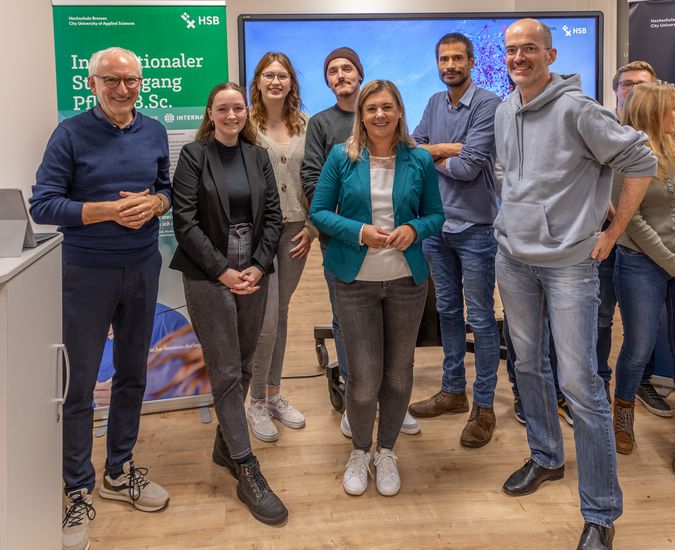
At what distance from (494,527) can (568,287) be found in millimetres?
881

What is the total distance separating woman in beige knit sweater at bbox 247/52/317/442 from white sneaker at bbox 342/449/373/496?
1.69ft

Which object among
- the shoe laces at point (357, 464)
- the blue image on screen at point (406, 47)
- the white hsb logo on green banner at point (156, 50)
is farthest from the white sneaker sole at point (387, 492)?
the blue image on screen at point (406, 47)

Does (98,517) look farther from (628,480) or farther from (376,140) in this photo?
(628,480)

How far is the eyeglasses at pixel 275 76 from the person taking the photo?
2.70 m

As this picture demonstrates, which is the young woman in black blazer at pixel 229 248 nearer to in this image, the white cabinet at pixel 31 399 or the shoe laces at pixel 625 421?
the white cabinet at pixel 31 399

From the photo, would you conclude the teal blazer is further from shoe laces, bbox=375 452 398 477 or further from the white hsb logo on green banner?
the white hsb logo on green banner

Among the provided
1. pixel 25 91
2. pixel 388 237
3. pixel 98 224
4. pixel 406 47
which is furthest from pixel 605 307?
pixel 25 91

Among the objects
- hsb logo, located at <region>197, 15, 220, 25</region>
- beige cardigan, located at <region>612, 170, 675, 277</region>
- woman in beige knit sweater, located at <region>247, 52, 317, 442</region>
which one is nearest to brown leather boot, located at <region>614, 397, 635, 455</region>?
beige cardigan, located at <region>612, 170, 675, 277</region>

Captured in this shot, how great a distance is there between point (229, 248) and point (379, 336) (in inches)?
24.3

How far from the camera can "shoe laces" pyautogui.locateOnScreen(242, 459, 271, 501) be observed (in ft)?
7.84

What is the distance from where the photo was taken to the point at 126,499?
8.07 feet

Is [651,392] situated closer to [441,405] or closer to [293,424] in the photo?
[441,405]

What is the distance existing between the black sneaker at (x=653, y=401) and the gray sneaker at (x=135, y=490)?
2.31 metres

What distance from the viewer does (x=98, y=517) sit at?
2381mm
